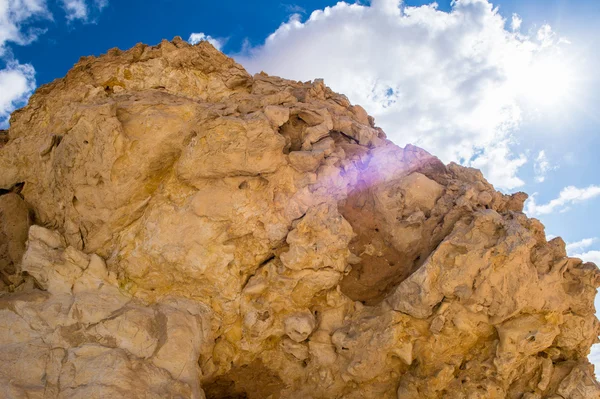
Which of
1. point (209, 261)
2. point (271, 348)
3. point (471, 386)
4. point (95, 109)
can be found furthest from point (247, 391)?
point (95, 109)

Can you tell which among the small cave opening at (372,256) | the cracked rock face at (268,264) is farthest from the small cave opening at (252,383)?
the small cave opening at (372,256)

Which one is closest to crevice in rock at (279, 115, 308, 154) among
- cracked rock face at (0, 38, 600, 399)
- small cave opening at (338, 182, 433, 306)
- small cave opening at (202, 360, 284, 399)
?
cracked rock face at (0, 38, 600, 399)

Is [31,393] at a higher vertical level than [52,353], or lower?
lower

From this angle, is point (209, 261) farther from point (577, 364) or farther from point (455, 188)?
point (577, 364)

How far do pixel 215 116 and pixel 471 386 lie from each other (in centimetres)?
612

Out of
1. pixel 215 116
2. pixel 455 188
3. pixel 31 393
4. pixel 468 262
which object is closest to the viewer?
pixel 31 393

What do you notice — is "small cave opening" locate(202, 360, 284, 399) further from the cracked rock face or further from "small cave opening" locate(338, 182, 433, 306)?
"small cave opening" locate(338, 182, 433, 306)

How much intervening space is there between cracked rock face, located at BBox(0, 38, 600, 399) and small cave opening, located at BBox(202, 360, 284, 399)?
3 centimetres

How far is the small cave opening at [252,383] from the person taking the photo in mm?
7438

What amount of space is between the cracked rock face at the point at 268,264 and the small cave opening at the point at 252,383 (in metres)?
0.03

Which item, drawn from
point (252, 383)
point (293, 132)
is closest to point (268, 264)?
point (252, 383)

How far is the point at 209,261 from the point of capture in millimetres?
6855

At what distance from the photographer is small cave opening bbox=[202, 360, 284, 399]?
7.44 meters

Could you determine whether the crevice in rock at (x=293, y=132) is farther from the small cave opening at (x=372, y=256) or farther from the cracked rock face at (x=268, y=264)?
the small cave opening at (x=372, y=256)
